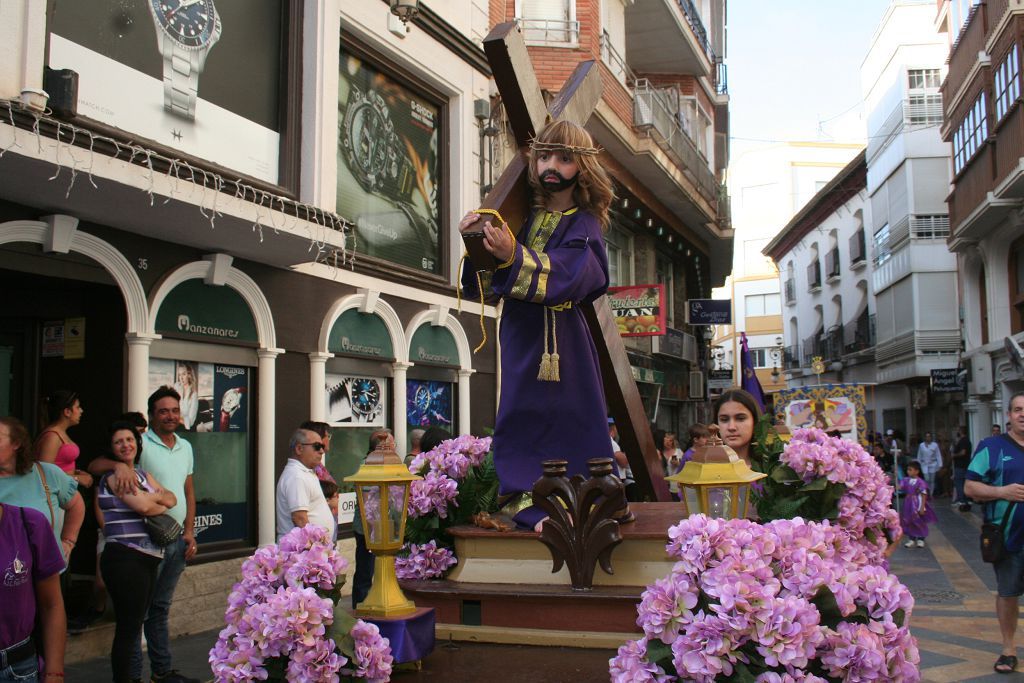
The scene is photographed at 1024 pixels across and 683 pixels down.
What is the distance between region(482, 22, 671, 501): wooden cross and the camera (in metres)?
3.88

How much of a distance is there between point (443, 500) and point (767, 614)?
191cm

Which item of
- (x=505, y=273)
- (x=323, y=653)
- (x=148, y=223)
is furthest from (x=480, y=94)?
(x=323, y=653)

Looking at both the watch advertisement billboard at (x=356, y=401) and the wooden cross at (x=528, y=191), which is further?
the watch advertisement billboard at (x=356, y=401)

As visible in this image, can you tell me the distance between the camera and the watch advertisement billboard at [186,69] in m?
7.38

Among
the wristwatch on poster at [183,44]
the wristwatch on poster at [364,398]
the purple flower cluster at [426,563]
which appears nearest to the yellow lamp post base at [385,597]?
the purple flower cluster at [426,563]

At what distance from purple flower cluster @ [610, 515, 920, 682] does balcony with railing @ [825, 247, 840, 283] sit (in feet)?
133

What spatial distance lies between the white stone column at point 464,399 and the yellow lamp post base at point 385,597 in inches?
376

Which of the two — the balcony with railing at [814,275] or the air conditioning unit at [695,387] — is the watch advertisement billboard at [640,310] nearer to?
the air conditioning unit at [695,387]

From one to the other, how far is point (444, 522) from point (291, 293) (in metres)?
6.38

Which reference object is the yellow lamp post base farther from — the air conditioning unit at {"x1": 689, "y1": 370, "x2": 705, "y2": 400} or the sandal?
the air conditioning unit at {"x1": 689, "y1": 370, "x2": 705, "y2": 400}

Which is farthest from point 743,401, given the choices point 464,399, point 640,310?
point 640,310

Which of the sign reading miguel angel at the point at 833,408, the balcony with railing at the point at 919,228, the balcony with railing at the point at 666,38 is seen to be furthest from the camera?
the balcony with railing at the point at 919,228

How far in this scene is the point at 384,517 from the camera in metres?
3.16

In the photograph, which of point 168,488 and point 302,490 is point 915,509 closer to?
point 302,490
